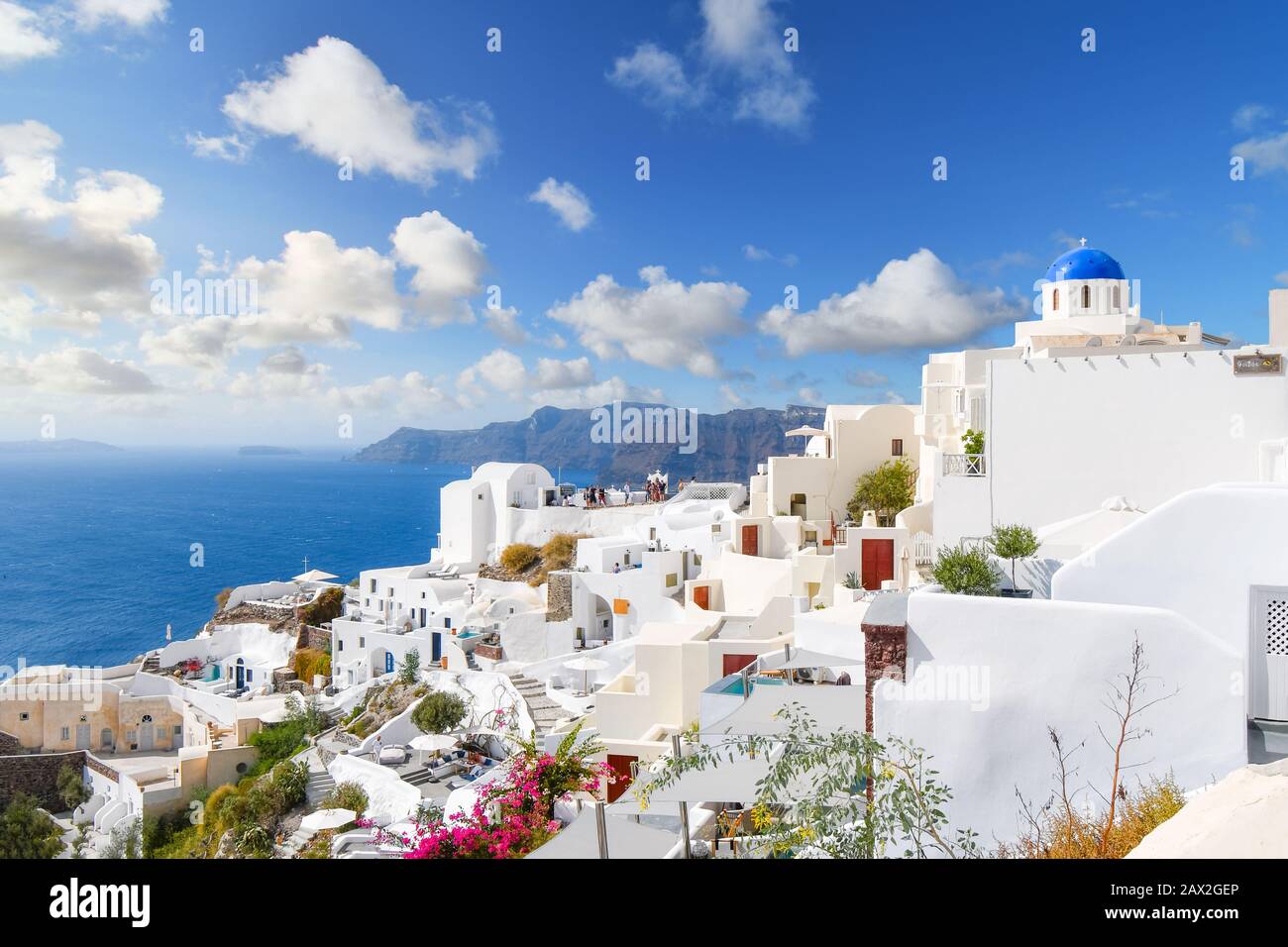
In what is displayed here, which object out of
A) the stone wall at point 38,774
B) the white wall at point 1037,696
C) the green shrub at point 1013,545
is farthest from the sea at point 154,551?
the white wall at point 1037,696

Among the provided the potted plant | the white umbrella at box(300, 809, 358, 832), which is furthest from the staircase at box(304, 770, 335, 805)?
the potted plant

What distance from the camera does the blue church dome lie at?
2450 centimetres

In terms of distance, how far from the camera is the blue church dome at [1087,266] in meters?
24.5

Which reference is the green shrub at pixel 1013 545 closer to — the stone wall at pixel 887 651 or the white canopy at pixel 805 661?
the white canopy at pixel 805 661

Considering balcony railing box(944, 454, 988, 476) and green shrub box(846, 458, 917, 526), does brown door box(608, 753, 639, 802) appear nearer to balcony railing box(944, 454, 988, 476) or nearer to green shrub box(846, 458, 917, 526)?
balcony railing box(944, 454, 988, 476)

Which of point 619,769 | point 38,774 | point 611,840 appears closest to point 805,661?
point 619,769

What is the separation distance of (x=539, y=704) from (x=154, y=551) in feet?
333

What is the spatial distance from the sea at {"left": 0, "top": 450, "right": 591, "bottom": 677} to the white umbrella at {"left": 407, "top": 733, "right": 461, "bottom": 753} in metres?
20.6

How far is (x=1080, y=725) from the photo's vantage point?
601 centimetres

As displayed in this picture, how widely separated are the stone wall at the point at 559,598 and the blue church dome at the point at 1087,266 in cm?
1877

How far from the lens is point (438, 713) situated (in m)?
23.2

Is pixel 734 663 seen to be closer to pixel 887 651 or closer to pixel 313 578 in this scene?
pixel 887 651
